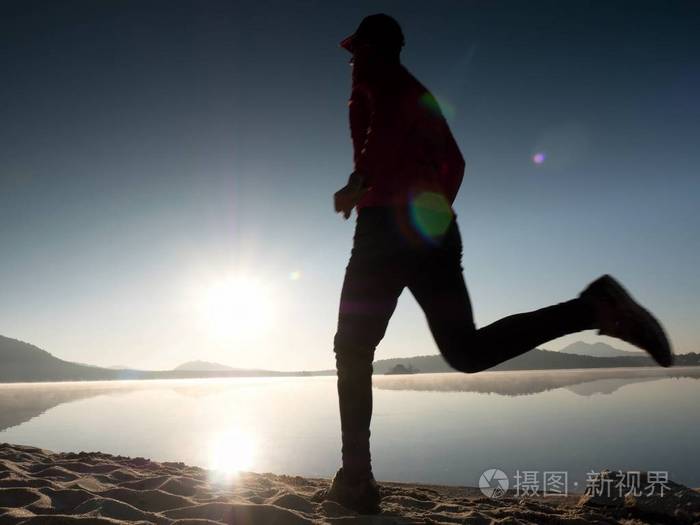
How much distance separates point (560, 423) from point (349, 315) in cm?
864

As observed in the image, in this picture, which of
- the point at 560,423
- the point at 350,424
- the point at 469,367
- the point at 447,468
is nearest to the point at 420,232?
the point at 469,367

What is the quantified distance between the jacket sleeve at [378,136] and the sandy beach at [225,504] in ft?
6.22

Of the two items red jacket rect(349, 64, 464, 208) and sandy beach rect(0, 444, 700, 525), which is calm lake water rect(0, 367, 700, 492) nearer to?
sandy beach rect(0, 444, 700, 525)

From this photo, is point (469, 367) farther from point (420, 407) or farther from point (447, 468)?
point (420, 407)

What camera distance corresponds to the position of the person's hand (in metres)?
2.46

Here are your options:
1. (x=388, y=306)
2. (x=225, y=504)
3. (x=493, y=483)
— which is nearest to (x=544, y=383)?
(x=493, y=483)

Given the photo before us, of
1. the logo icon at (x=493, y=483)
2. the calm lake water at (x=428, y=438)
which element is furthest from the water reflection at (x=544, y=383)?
the logo icon at (x=493, y=483)

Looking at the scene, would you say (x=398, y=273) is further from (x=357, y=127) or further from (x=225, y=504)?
(x=225, y=504)

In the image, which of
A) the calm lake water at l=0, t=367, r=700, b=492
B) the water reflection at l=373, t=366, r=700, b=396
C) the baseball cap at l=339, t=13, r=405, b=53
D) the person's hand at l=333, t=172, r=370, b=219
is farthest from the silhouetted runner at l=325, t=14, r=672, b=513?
the water reflection at l=373, t=366, r=700, b=396

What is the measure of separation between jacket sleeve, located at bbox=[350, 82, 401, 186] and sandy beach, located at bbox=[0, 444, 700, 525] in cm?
190

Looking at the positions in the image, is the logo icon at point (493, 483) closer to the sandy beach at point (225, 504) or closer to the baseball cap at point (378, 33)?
the sandy beach at point (225, 504)

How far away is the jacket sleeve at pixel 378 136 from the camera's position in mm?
2533

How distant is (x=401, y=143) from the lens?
254 centimetres

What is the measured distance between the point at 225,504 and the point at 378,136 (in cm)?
229
